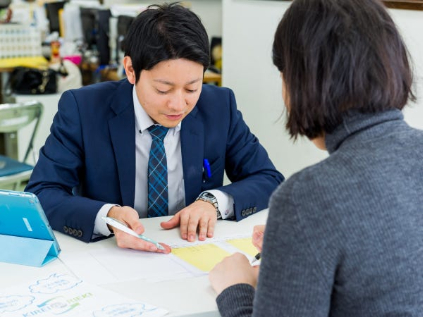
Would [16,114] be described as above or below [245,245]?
below

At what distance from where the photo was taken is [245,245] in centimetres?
162

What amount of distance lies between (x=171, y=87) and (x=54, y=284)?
636mm

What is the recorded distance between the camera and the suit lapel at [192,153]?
1948 millimetres

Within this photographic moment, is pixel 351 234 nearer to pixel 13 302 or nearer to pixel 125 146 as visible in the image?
pixel 13 302

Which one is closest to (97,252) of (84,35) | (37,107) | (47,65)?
(37,107)

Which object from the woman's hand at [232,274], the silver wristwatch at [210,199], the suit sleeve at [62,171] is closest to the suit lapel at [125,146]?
the suit sleeve at [62,171]

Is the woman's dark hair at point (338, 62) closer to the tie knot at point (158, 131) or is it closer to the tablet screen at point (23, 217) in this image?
the tablet screen at point (23, 217)

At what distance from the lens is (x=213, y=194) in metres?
1.83

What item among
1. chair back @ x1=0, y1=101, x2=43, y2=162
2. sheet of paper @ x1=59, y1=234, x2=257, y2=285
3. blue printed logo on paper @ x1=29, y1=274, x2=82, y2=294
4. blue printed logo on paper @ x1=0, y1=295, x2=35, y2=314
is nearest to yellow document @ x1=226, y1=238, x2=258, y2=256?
sheet of paper @ x1=59, y1=234, x2=257, y2=285

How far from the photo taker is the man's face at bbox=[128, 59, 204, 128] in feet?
5.67

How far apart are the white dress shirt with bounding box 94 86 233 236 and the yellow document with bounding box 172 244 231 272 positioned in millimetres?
256

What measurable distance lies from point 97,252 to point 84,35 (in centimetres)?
441

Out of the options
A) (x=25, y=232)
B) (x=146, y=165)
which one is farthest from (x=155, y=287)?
(x=146, y=165)

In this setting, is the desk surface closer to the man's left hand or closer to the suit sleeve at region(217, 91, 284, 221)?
the man's left hand
